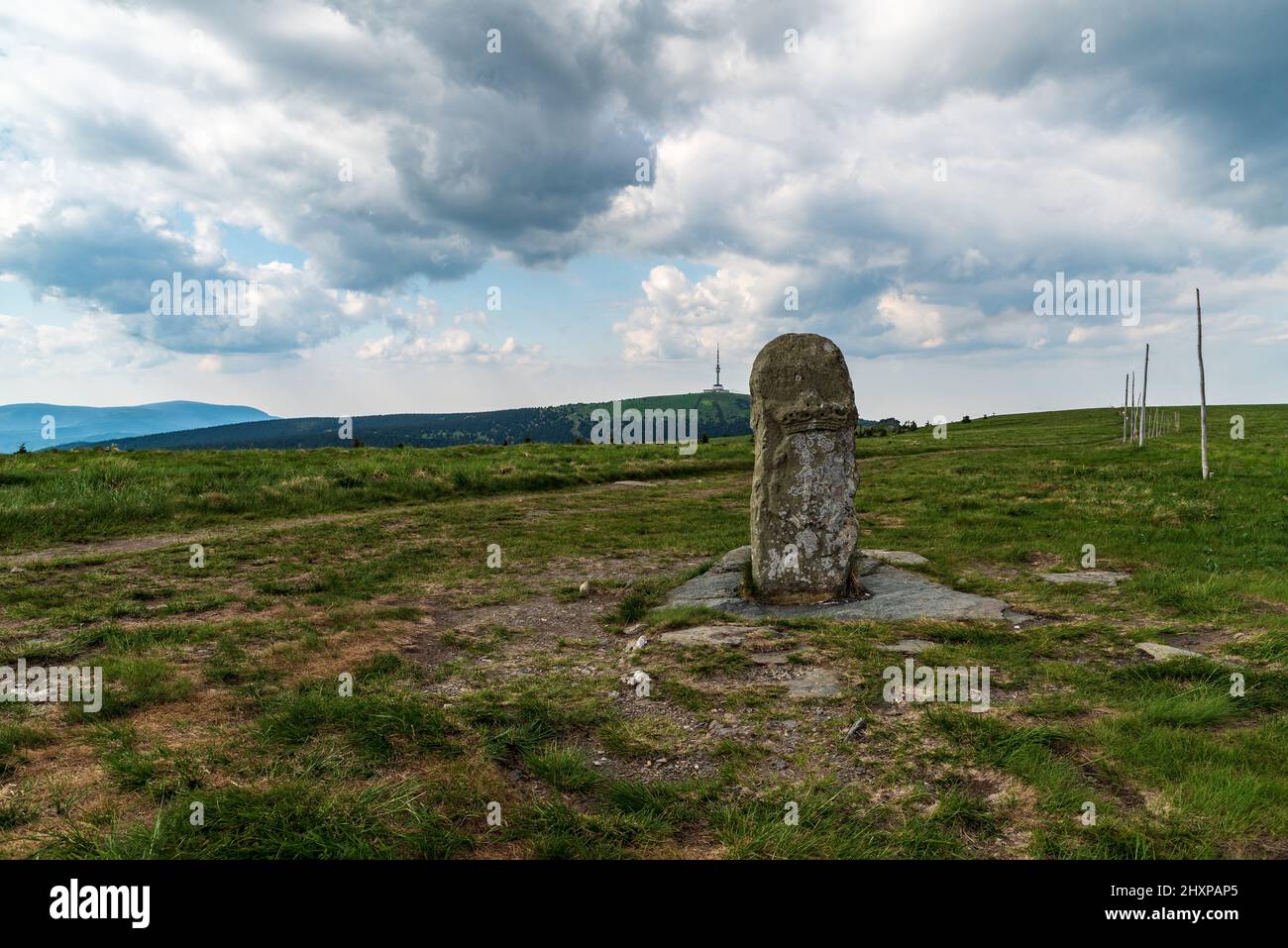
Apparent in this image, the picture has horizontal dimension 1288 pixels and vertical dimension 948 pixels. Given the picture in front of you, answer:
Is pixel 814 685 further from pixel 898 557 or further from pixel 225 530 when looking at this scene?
pixel 225 530

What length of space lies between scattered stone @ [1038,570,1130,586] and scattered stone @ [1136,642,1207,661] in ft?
11.0

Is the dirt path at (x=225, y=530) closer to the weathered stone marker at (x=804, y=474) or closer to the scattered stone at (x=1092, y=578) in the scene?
the weathered stone marker at (x=804, y=474)

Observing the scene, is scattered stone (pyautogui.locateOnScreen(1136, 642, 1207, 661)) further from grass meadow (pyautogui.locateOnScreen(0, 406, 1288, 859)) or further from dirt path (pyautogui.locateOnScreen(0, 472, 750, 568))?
dirt path (pyautogui.locateOnScreen(0, 472, 750, 568))

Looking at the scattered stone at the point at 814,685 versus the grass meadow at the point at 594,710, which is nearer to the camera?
the grass meadow at the point at 594,710

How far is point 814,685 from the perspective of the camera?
6.66 meters

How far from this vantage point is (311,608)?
9.60 metres

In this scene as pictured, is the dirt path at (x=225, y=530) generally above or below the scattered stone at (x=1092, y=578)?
above

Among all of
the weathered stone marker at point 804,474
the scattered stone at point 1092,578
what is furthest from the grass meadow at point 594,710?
the weathered stone marker at point 804,474

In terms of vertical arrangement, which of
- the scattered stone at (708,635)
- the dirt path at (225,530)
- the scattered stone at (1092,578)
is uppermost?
the dirt path at (225,530)

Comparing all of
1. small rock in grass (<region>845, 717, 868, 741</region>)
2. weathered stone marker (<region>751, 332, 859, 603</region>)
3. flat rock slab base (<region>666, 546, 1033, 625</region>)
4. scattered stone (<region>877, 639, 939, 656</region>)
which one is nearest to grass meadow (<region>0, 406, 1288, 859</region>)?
small rock in grass (<region>845, 717, 868, 741</region>)

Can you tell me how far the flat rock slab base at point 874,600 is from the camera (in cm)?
916

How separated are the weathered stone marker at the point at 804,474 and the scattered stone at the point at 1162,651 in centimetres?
384

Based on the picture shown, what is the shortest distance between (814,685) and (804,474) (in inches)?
187

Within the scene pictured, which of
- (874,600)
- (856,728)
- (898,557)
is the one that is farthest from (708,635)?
(898,557)
